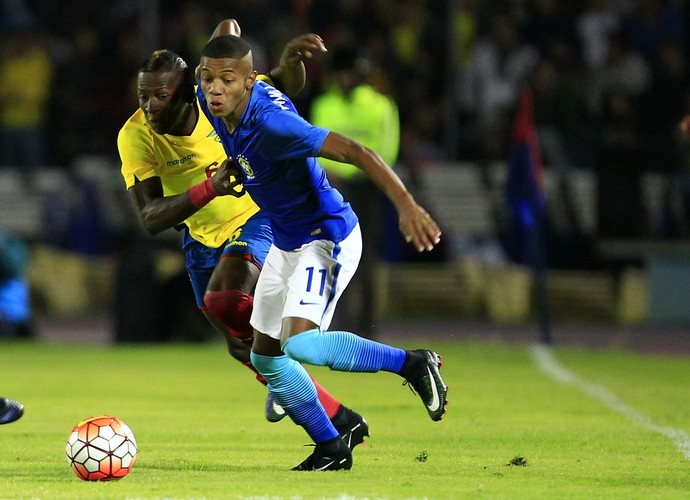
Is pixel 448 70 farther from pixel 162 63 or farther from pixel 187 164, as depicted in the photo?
pixel 162 63

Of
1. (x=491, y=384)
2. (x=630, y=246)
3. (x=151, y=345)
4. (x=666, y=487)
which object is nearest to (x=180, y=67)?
(x=666, y=487)

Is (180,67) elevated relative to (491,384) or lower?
elevated

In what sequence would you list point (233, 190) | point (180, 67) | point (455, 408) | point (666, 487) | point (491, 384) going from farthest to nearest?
1. point (491, 384)
2. point (455, 408)
3. point (180, 67)
4. point (233, 190)
5. point (666, 487)

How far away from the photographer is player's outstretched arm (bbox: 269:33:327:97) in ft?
26.0

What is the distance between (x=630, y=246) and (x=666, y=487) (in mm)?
11556

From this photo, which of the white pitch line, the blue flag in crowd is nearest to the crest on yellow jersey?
the white pitch line

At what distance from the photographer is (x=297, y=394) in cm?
690

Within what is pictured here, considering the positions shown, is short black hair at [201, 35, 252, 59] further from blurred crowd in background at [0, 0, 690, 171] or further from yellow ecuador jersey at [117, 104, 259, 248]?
blurred crowd in background at [0, 0, 690, 171]

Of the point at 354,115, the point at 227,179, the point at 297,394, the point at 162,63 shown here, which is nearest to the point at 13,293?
the point at 354,115

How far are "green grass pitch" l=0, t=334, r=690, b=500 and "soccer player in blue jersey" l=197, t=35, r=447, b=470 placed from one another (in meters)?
0.38

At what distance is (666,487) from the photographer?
20.9 ft

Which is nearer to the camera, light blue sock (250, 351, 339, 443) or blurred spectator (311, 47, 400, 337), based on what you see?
light blue sock (250, 351, 339, 443)

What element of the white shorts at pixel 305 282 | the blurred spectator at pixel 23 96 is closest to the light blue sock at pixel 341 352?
the white shorts at pixel 305 282

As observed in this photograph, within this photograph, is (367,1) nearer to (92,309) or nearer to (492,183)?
(492,183)
